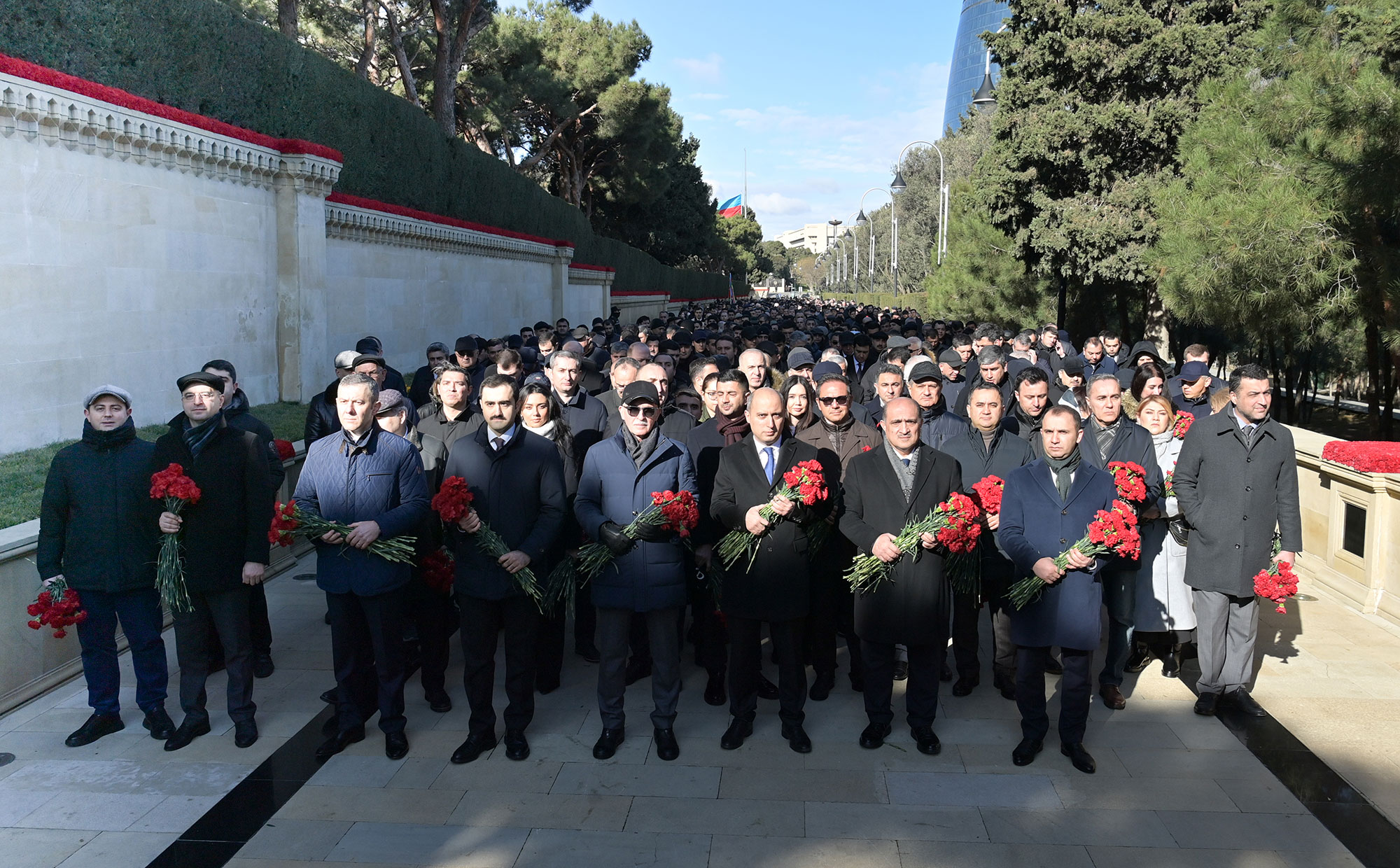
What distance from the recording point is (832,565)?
6.00m

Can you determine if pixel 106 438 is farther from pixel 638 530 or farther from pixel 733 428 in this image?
pixel 733 428

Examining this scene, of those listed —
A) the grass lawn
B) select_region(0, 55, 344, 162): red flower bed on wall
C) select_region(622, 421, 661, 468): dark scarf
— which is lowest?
the grass lawn

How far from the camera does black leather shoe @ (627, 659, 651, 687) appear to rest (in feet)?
21.3

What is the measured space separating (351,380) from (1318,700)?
5.74 meters

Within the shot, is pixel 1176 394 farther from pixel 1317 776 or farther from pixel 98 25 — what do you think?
pixel 98 25

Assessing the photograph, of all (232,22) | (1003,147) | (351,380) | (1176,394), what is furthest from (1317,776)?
(1003,147)

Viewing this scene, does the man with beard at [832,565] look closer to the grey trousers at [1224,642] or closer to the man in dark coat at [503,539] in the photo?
the man in dark coat at [503,539]

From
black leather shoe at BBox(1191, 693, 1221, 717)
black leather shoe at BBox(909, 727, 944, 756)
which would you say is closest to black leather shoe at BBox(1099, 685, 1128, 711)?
black leather shoe at BBox(1191, 693, 1221, 717)

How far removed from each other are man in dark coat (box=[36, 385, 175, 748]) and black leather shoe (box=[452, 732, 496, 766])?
1564mm

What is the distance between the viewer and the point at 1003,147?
21375 mm

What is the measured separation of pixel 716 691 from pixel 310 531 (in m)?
2.49

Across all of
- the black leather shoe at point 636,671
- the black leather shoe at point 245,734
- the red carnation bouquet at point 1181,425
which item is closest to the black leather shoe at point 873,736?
the black leather shoe at point 636,671

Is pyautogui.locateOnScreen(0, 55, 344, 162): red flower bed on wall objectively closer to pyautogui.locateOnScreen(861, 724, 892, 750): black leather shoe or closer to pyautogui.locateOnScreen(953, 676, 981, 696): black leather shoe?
pyautogui.locateOnScreen(861, 724, 892, 750): black leather shoe

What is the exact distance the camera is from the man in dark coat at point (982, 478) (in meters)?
6.05
